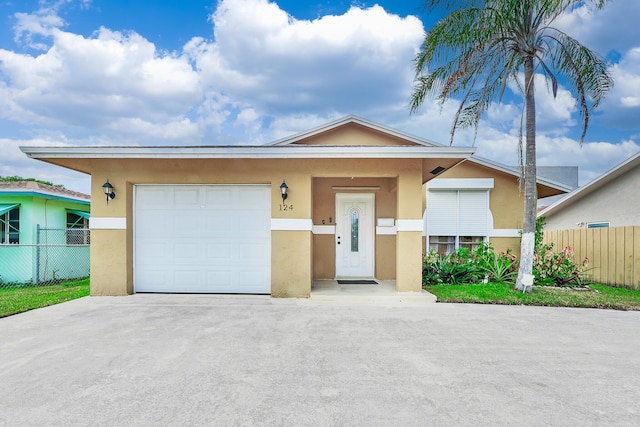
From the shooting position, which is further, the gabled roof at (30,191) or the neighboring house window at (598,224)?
the neighboring house window at (598,224)

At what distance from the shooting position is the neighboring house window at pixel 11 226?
427 inches

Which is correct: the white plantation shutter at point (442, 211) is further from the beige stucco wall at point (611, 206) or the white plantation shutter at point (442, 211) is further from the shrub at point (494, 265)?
the beige stucco wall at point (611, 206)

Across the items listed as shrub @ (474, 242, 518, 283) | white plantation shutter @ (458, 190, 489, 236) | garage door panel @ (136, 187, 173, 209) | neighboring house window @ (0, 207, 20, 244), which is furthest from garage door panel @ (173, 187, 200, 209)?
white plantation shutter @ (458, 190, 489, 236)

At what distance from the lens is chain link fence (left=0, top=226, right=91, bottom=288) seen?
10.5 m

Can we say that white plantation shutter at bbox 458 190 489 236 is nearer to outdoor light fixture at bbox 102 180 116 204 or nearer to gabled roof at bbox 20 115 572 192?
gabled roof at bbox 20 115 572 192

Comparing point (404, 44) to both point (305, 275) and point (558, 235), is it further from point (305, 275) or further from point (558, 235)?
point (558, 235)

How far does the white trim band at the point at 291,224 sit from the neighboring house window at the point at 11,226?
938 centimetres

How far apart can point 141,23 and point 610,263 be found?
16122 millimetres

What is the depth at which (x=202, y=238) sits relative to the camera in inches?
298

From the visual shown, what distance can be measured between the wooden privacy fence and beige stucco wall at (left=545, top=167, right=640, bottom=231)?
1798 millimetres

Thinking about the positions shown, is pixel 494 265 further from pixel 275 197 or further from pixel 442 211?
pixel 275 197

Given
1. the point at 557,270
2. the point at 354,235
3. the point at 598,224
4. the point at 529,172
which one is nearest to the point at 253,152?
the point at 354,235

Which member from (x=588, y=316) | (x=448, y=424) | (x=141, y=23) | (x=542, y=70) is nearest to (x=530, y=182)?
(x=542, y=70)

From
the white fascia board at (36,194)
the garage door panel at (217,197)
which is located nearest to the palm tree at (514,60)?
the garage door panel at (217,197)
